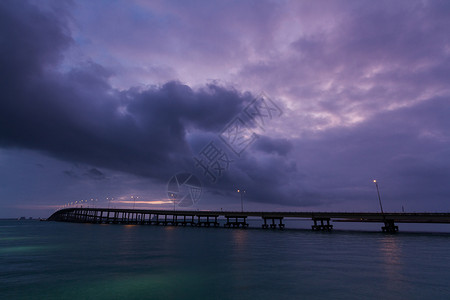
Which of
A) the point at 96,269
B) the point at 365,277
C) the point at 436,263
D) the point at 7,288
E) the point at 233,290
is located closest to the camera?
the point at 233,290

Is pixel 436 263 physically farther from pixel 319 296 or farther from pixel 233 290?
pixel 233 290

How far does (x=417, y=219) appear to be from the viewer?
271 ft

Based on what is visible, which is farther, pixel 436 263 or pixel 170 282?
pixel 436 263

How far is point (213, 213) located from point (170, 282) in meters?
124

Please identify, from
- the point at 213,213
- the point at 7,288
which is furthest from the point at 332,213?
the point at 7,288

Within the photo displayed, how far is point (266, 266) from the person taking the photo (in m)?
25.7

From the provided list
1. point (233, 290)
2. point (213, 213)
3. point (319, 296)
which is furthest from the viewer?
point (213, 213)

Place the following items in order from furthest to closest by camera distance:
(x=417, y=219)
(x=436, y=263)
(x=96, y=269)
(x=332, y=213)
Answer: (x=332, y=213), (x=417, y=219), (x=436, y=263), (x=96, y=269)

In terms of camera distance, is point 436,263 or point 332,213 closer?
point 436,263

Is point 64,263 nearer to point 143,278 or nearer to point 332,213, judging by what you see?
point 143,278

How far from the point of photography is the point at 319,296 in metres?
15.6

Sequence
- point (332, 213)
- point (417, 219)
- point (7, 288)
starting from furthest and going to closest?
point (332, 213) → point (417, 219) → point (7, 288)

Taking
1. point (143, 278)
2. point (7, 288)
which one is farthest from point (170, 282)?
point (7, 288)

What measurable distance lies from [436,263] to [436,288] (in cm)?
1374
